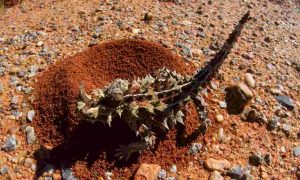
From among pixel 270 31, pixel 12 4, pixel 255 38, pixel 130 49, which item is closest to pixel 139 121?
pixel 130 49

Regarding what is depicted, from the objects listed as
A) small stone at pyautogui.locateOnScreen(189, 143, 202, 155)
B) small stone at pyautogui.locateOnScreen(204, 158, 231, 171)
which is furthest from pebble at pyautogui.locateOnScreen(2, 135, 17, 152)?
small stone at pyautogui.locateOnScreen(204, 158, 231, 171)

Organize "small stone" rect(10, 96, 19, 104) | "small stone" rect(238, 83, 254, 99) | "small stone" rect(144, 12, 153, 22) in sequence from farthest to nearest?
"small stone" rect(144, 12, 153, 22) < "small stone" rect(238, 83, 254, 99) < "small stone" rect(10, 96, 19, 104)

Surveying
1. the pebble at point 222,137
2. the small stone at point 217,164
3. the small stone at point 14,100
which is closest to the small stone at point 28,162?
the small stone at point 14,100

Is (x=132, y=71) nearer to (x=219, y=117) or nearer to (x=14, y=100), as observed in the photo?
(x=219, y=117)

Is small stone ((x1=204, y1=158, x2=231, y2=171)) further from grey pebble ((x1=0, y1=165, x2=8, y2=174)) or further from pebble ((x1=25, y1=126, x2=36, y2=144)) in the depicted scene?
grey pebble ((x1=0, y1=165, x2=8, y2=174))

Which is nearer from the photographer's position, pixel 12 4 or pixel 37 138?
pixel 37 138

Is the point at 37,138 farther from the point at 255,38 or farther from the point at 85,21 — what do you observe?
the point at 255,38
